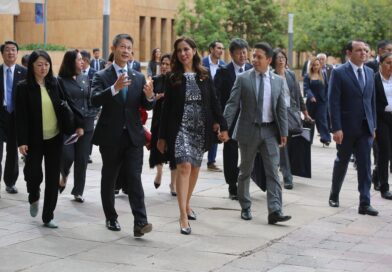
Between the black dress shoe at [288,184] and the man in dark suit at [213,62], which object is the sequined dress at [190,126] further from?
the man in dark suit at [213,62]

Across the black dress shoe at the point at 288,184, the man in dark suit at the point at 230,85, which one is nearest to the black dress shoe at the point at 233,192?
the man in dark suit at the point at 230,85

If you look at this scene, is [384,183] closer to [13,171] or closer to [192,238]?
[192,238]

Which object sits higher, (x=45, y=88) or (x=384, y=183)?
(x=45, y=88)

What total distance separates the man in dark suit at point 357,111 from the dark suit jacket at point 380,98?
4.43ft

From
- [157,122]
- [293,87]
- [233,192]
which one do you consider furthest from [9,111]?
[293,87]

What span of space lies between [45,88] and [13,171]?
2.63 metres

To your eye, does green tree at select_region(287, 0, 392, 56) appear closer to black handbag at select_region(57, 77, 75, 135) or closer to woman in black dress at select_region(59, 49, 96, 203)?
woman in black dress at select_region(59, 49, 96, 203)

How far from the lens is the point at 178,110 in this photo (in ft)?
29.8

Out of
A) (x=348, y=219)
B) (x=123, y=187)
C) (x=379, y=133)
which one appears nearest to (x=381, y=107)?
(x=379, y=133)

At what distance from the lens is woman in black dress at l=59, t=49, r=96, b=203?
1102 cm

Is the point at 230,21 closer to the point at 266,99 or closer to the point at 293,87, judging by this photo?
the point at 293,87

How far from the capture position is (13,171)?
11789mm

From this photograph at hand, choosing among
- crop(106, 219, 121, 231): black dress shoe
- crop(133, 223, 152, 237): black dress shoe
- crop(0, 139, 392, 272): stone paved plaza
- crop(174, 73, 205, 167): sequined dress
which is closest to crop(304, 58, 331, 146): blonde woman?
crop(0, 139, 392, 272): stone paved plaza

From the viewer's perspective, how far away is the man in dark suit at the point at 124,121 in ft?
29.2
